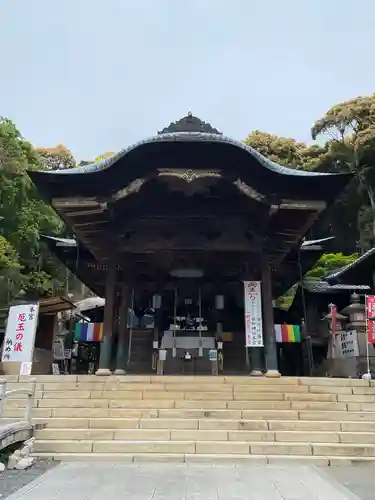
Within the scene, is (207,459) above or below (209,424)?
below

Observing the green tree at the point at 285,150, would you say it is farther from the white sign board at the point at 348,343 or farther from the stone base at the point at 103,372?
the stone base at the point at 103,372

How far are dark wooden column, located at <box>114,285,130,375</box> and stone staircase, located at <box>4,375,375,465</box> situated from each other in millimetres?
2491

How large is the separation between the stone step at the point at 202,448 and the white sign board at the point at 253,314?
15.3 feet

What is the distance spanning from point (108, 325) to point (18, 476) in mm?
5953

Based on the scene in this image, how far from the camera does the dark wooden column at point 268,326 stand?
10391mm

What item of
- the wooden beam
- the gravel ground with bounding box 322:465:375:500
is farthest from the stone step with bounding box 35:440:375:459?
the wooden beam

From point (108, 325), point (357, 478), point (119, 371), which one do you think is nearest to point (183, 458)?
point (357, 478)

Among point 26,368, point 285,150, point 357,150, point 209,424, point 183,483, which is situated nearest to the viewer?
point 183,483

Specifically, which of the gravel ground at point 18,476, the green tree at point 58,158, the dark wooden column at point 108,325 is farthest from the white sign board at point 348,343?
the green tree at point 58,158

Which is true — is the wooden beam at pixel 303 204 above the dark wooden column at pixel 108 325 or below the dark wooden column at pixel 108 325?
above

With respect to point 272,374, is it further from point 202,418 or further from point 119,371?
point 119,371

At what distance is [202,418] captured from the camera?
7.39 meters

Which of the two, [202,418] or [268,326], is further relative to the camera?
[268,326]

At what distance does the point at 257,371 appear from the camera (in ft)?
36.3
